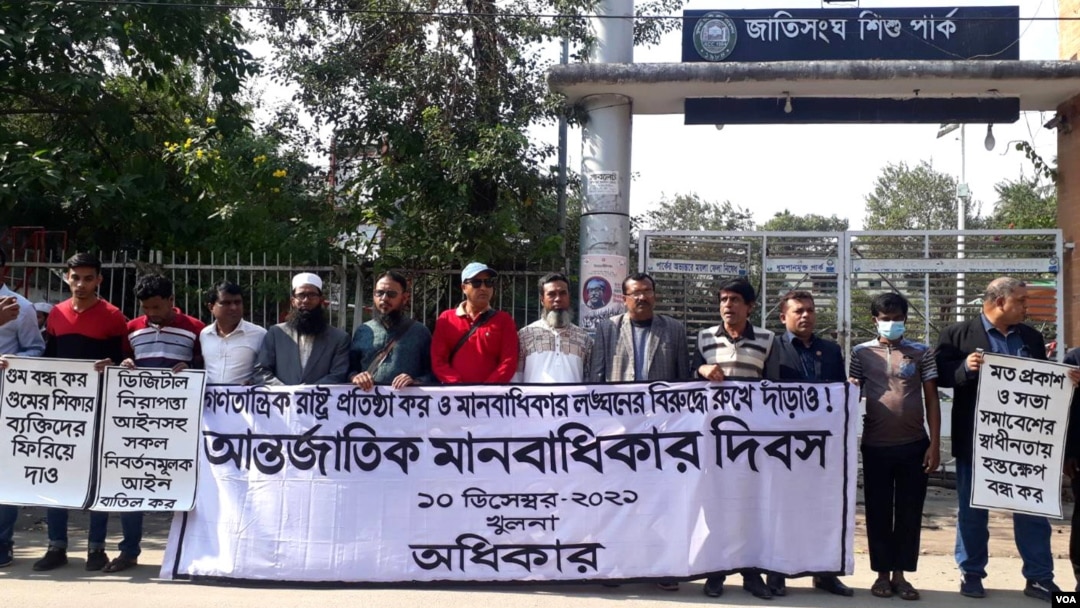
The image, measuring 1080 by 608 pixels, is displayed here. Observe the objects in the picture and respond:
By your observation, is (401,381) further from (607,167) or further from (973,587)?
(607,167)

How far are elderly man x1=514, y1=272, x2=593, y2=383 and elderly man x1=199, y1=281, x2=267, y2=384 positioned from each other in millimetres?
1604

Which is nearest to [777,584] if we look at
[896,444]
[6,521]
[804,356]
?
[896,444]

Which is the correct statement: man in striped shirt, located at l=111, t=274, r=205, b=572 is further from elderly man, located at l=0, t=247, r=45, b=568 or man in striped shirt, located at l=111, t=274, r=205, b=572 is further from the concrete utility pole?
the concrete utility pole

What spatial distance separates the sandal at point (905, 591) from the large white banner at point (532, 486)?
1.07 feet

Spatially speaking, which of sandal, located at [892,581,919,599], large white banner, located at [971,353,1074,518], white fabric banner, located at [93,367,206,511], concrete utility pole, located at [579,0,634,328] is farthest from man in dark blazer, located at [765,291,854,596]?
concrete utility pole, located at [579,0,634,328]

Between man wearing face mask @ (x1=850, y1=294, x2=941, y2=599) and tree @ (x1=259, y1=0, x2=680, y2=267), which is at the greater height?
tree @ (x1=259, y1=0, x2=680, y2=267)

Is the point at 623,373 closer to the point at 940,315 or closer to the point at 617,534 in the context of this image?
the point at 617,534

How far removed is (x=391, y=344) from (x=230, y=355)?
3.17 feet

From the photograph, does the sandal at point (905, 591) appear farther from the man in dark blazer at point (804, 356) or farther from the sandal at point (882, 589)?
the man in dark blazer at point (804, 356)

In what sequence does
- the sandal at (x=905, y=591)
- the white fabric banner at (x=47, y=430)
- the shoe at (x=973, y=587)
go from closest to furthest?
the sandal at (x=905, y=591) → the shoe at (x=973, y=587) → the white fabric banner at (x=47, y=430)

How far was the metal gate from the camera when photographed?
1005cm

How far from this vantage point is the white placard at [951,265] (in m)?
10.0

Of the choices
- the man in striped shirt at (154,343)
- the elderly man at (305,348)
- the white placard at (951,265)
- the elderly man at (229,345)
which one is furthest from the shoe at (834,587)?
the white placard at (951,265)

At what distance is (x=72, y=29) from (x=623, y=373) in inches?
294
